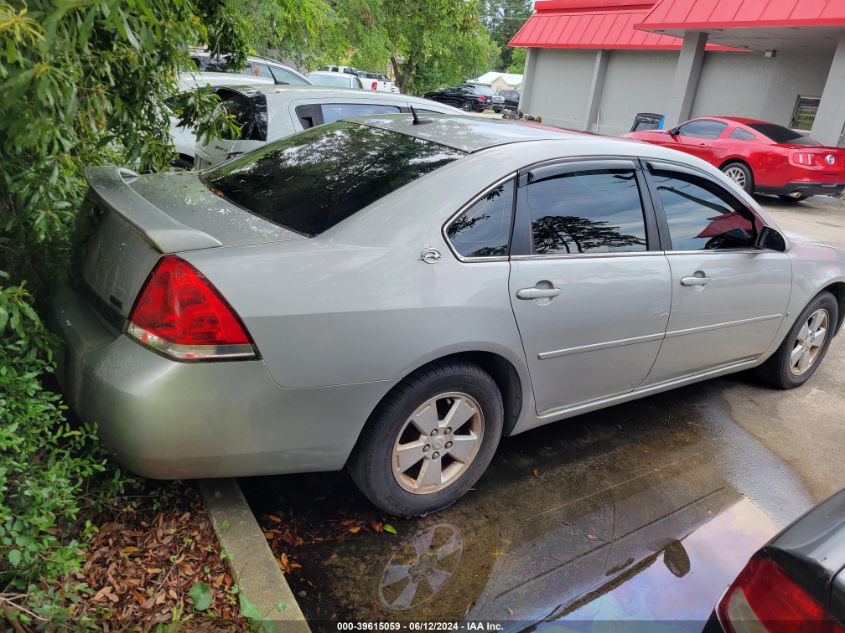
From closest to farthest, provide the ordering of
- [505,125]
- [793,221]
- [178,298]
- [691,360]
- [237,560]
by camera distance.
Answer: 1. [178,298]
2. [237,560]
3. [505,125]
4. [691,360]
5. [793,221]

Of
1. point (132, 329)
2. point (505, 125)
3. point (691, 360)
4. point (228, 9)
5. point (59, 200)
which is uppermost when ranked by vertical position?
point (228, 9)

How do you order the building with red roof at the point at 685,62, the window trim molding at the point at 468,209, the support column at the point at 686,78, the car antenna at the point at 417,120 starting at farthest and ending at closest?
the support column at the point at 686,78, the building with red roof at the point at 685,62, the car antenna at the point at 417,120, the window trim molding at the point at 468,209

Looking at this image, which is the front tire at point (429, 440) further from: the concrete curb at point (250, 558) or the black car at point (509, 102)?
the black car at point (509, 102)

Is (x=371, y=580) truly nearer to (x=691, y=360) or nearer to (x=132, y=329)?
(x=132, y=329)

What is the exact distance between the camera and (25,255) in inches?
114

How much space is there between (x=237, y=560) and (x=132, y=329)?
3.00 ft

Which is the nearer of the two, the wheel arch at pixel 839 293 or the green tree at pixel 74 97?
the green tree at pixel 74 97

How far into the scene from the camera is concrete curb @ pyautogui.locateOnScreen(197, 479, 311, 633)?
227 centimetres

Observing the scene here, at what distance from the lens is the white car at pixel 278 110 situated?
5.79 metres

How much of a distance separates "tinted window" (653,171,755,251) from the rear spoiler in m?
2.42

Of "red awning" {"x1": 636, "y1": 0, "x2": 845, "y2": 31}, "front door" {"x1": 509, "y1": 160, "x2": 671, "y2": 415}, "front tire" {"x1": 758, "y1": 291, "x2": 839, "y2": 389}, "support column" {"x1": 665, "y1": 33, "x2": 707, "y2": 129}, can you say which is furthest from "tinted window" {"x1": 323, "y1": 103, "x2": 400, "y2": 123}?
"support column" {"x1": 665, "y1": 33, "x2": 707, "y2": 129}

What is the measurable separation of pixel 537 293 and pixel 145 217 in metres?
1.61

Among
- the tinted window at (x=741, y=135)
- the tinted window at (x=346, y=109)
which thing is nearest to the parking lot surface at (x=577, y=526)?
the tinted window at (x=346, y=109)

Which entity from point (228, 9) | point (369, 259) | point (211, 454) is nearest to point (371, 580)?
point (211, 454)
